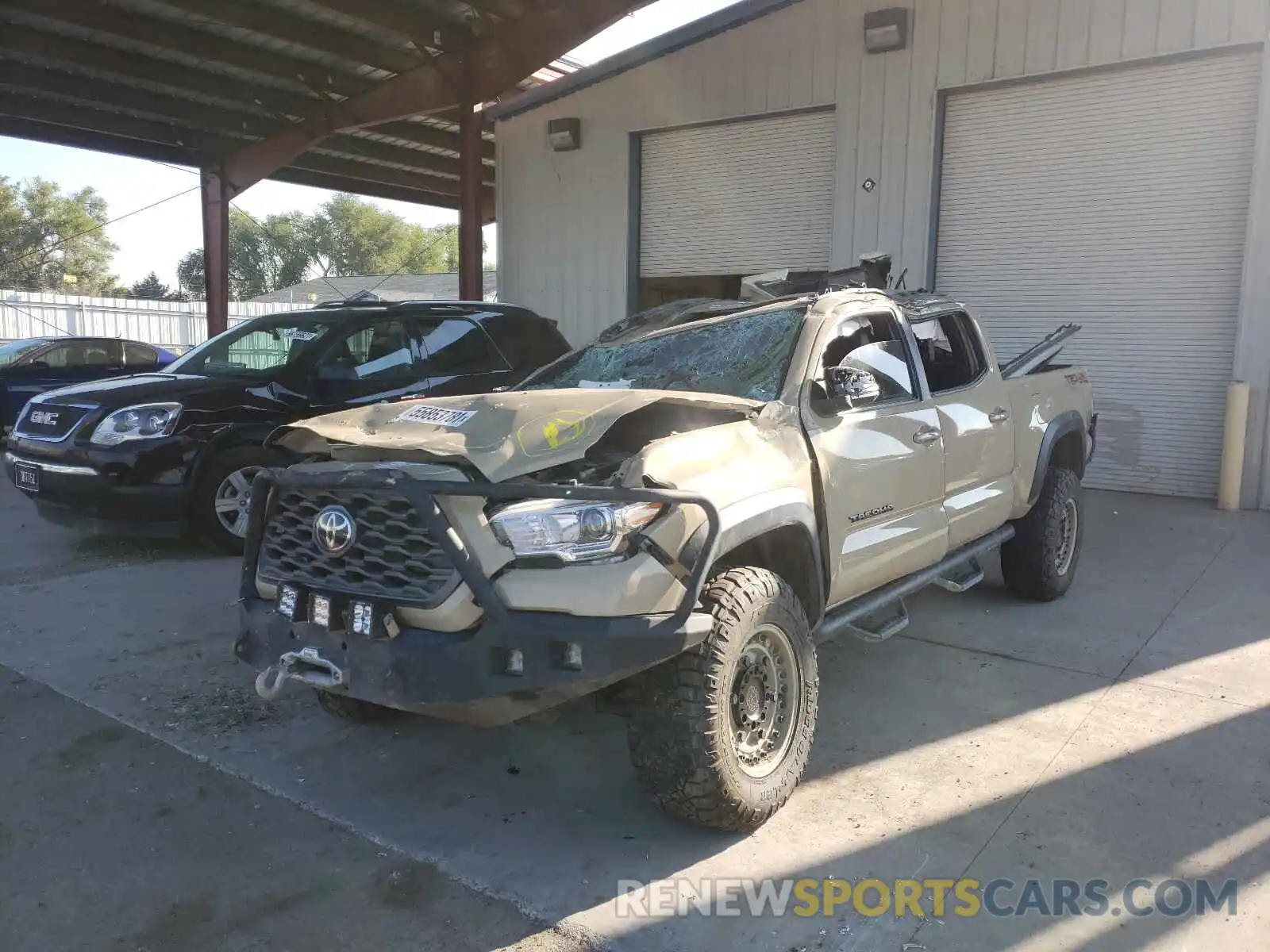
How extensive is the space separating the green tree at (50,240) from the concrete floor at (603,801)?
6106cm

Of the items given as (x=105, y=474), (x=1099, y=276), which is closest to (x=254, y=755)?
(x=105, y=474)

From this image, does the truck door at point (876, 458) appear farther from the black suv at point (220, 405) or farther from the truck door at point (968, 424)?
the black suv at point (220, 405)

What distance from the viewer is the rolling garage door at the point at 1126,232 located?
8977 mm

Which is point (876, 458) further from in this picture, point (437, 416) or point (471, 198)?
point (471, 198)

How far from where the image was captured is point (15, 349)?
13.3m

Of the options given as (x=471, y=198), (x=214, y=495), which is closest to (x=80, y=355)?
(x=471, y=198)

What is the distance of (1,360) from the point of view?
42.6 ft

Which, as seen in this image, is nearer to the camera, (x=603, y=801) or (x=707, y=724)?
(x=707, y=724)

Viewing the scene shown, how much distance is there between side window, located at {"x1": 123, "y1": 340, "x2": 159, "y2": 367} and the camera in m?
14.0

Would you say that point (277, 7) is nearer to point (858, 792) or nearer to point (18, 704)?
point (18, 704)

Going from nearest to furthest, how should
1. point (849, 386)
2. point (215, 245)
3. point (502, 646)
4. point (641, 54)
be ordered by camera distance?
point (502, 646), point (849, 386), point (641, 54), point (215, 245)

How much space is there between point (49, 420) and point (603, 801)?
561 cm

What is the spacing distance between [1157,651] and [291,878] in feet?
14.2

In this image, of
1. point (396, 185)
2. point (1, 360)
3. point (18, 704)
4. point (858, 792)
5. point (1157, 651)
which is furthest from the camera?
point (396, 185)
